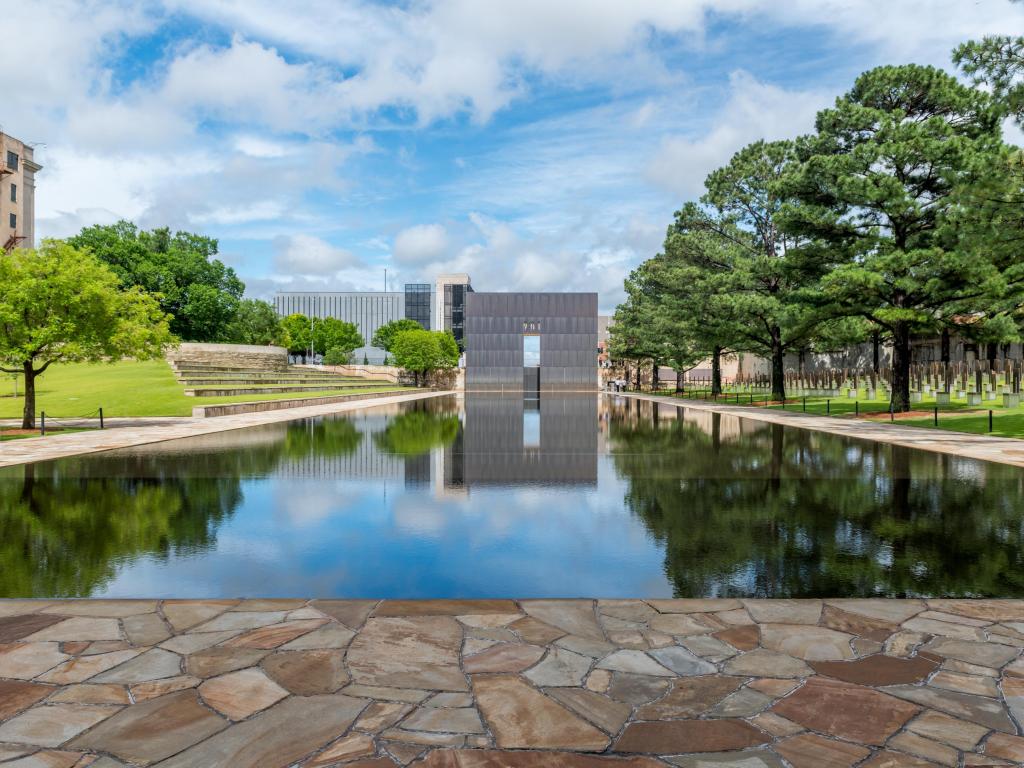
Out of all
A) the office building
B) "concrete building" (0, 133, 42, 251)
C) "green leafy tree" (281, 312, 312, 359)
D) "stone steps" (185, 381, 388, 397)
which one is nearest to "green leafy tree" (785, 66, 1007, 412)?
"stone steps" (185, 381, 388, 397)

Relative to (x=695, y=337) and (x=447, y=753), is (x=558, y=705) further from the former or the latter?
(x=695, y=337)

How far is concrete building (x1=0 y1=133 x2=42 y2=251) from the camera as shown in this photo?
236 feet

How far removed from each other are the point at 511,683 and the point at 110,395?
38.5 m

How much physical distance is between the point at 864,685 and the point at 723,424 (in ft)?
77.5

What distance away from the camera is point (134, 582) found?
20.1 ft

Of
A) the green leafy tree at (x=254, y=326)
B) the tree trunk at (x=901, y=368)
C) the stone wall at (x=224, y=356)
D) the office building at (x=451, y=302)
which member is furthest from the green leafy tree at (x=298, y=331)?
the tree trunk at (x=901, y=368)

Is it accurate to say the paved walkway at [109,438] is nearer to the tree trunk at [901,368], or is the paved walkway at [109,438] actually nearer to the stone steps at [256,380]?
the stone steps at [256,380]

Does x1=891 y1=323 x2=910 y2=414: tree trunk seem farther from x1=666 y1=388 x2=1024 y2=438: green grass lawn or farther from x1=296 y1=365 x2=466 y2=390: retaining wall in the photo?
x1=296 y1=365 x2=466 y2=390: retaining wall

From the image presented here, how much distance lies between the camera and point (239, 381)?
48.0 metres

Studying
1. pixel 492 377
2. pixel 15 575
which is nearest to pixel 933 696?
pixel 15 575

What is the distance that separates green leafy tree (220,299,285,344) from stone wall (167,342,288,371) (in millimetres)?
14570

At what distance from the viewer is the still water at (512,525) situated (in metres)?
6.12

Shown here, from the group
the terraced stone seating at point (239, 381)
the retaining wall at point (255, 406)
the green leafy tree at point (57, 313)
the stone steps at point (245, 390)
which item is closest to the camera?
the green leafy tree at point (57, 313)

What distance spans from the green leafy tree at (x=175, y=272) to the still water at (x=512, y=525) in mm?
57711
